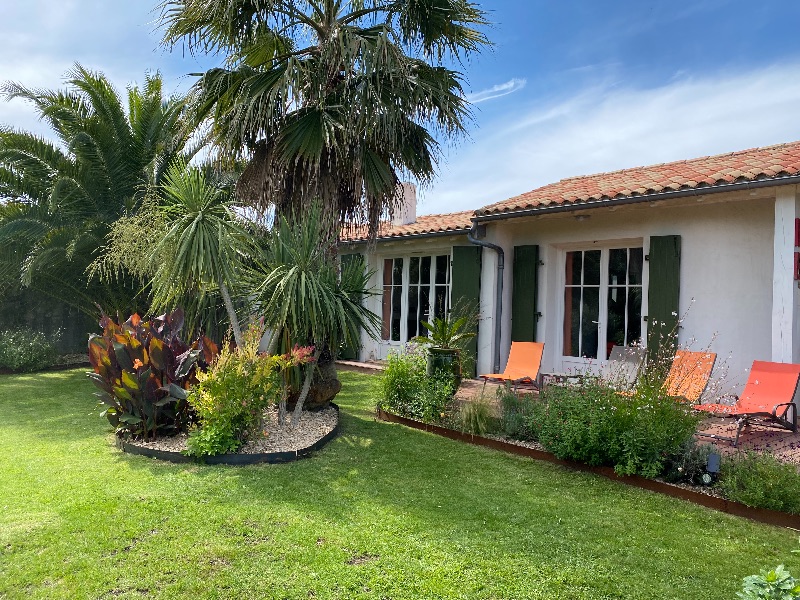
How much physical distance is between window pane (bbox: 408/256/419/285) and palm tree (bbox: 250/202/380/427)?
18.8 ft

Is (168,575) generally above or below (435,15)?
below

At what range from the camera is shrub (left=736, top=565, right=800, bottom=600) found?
1.96m

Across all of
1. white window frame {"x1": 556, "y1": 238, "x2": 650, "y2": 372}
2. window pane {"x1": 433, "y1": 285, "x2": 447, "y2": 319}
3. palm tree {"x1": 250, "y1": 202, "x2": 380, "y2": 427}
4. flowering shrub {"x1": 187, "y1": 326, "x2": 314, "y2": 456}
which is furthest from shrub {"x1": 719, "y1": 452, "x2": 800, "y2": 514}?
window pane {"x1": 433, "y1": 285, "x2": 447, "y2": 319}

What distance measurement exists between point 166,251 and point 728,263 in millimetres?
7351

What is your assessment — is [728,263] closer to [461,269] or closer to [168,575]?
[461,269]

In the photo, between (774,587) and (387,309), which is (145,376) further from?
(387,309)

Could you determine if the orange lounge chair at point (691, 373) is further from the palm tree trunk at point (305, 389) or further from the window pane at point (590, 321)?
the palm tree trunk at point (305, 389)

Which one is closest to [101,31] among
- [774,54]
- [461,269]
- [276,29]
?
[276,29]

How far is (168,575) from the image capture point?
3.08 metres

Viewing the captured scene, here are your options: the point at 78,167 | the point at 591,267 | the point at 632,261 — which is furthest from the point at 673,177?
the point at 78,167

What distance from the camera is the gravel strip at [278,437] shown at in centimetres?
567

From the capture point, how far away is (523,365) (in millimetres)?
8547

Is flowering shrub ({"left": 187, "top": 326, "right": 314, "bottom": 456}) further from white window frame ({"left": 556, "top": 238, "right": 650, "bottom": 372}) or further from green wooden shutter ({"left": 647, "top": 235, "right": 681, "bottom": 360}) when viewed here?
green wooden shutter ({"left": 647, "top": 235, "right": 681, "bottom": 360})

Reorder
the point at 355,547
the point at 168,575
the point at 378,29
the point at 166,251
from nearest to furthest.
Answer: the point at 168,575, the point at 355,547, the point at 166,251, the point at 378,29
